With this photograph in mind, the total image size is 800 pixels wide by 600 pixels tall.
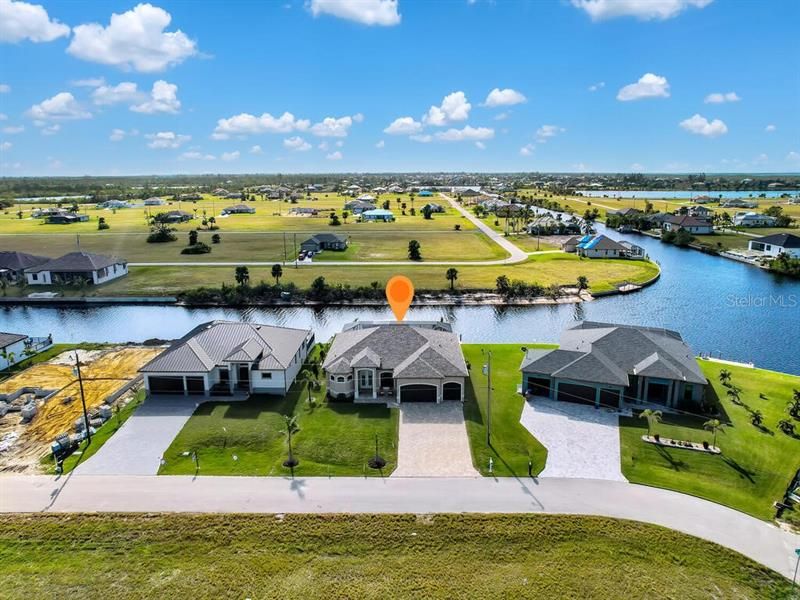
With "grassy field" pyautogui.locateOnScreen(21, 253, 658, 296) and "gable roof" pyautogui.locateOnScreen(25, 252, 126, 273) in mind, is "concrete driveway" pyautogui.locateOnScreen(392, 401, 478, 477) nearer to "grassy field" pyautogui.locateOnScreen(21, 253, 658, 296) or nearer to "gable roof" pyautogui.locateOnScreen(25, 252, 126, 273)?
"grassy field" pyautogui.locateOnScreen(21, 253, 658, 296)

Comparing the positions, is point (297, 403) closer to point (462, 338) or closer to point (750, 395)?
point (462, 338)

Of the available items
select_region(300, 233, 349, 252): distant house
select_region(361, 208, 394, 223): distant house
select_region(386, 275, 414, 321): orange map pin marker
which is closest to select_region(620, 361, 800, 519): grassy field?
select_region(386, 275, 414, 321): orange map pin marker

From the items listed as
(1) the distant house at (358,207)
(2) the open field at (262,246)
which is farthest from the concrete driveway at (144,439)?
(1) the distant house at (358,207)

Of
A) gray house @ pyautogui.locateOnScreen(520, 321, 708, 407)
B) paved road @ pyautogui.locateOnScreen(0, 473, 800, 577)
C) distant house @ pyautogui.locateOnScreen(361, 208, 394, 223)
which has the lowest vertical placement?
A: paved road @ pyautogui.locateOnScreen(0, 473, 800, 577)

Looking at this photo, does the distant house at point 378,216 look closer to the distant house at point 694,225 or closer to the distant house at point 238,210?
the distant house at point 238,210

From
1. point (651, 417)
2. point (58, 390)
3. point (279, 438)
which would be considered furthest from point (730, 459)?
point (58, 390)

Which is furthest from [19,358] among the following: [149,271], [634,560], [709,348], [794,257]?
Result: [794,257]
